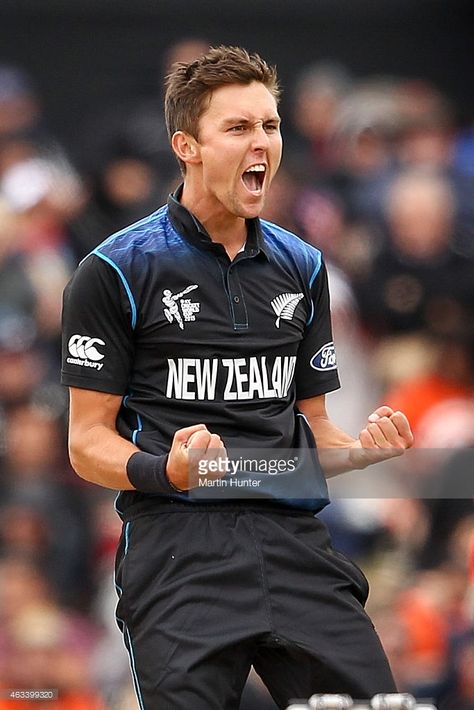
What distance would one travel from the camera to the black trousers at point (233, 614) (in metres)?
2.15

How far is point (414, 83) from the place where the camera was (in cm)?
440

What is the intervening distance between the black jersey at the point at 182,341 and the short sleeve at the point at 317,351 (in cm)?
11

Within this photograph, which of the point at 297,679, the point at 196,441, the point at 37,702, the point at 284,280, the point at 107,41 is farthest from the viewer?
the point at 107,41

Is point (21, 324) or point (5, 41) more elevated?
point (5, 41)

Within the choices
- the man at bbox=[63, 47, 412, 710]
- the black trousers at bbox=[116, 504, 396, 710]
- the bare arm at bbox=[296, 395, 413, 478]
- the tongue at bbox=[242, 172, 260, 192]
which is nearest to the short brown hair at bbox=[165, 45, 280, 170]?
the man at bbox=[63, 47, 412, 710]

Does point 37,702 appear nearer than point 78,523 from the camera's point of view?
Yes

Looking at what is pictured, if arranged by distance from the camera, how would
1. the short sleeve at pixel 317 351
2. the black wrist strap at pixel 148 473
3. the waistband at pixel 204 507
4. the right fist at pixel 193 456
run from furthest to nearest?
the short sleeve at pixel 317 351, the waistband at pixel 204 507, the black wrist strap at pixel 148 473, the right fist at pixel 193 456

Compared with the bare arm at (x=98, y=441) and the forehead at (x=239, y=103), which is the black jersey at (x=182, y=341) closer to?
the bare arm at (x=98, y=441)

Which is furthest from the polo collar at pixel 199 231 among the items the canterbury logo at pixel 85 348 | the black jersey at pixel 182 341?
the canterbury logo at pixel 85 348

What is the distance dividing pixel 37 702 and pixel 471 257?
6.32ft

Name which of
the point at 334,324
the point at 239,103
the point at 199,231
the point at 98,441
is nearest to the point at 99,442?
the point at 98,441

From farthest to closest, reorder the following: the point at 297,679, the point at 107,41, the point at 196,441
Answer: the point at 107,41
the point at 297,679
the point at 196,441

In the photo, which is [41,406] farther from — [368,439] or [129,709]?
[368,439]

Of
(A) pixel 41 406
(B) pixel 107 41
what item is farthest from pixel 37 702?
(B) pixel 107 41
